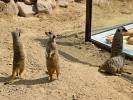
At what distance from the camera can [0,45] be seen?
7.20 meters

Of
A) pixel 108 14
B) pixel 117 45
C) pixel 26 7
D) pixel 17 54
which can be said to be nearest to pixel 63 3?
pixel 26 7

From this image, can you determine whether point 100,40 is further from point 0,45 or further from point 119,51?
point 0,45

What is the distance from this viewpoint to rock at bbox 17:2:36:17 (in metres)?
8.81

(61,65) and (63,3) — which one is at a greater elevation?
(63,3)

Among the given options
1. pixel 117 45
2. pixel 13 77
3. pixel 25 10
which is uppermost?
pixel 25 10

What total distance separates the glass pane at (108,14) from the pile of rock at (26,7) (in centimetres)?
155

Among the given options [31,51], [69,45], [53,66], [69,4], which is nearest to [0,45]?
[31,51]

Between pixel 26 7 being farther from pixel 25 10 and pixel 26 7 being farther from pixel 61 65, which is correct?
pixel 61 65

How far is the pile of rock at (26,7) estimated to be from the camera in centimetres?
875

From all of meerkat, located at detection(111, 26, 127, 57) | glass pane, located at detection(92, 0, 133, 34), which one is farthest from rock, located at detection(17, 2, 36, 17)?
meerkat, located at detection(111, 26, 127, 57)

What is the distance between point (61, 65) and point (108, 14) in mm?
1898

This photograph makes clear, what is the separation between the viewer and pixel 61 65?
6.44m

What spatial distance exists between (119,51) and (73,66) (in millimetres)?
769

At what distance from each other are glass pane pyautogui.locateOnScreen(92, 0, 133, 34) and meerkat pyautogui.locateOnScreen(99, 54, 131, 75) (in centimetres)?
153
